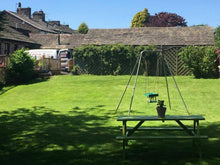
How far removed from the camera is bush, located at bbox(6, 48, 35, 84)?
2153cm

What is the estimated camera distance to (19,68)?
22.0 metres

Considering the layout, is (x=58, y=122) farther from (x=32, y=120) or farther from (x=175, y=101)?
(x=175, y=101)

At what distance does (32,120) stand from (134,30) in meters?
25.7

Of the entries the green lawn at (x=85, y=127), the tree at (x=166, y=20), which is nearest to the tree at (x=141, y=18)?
the tree at (x=166, y=20)

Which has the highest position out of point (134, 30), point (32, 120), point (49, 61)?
point (134, 30)

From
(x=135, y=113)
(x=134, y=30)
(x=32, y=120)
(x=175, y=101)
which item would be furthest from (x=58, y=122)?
(x=134, y=30)

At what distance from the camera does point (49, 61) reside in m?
26.7

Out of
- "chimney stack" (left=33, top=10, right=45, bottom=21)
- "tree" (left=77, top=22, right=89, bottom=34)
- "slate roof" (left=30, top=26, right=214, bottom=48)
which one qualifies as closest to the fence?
"slate roof" (left=30, top=26, right=214, bottom=48)

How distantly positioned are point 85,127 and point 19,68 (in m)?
14.2

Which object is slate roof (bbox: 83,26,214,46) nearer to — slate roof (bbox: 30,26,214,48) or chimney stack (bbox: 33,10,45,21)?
slate roof (bbox: 30,26,214,48)

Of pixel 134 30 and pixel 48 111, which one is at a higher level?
pixel 134 30

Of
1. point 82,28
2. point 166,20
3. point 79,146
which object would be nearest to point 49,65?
point 79,146

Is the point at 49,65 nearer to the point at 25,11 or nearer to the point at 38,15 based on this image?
the point at 25,11

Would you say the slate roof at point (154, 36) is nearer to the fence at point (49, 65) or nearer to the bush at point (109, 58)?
the bush at point (109, 58)
